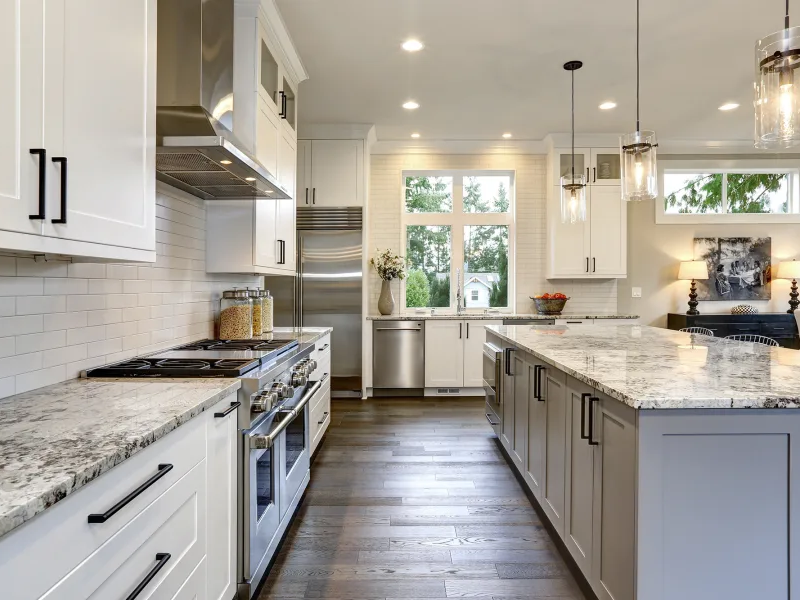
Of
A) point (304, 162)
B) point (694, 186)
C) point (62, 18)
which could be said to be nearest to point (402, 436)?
point (304, 162)

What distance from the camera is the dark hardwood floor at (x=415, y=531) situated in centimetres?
200

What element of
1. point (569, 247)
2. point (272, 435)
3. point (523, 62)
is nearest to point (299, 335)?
point (272, 435)

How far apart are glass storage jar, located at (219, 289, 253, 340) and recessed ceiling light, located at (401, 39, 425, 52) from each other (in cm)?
208

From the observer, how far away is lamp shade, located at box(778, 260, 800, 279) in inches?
227

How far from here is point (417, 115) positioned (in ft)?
16.4

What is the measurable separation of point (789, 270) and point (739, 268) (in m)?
0.50

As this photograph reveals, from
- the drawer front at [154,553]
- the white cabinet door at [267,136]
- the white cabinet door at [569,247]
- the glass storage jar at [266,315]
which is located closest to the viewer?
the drawer front at [154,553]

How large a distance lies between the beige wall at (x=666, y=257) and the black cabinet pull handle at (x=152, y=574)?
230 inches

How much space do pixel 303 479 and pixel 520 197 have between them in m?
4.40

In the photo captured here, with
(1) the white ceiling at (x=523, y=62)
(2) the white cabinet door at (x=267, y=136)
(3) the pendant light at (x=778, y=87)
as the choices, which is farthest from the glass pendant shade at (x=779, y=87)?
(2) the white cabinet door at (x=267, y=136)

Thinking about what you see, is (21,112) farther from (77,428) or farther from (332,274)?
(332,274)

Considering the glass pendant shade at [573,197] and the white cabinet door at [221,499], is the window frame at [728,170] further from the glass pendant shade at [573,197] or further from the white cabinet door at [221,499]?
the white cabinet door at [221,499]

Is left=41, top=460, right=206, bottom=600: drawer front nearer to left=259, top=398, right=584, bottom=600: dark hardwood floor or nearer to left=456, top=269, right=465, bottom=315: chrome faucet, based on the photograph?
left=259, top=398, right=584, bottom=600: dark hardwood floor

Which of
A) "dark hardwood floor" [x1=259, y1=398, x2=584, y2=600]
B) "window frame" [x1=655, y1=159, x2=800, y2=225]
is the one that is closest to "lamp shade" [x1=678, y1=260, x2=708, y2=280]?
"window frame" [x1=655, y1=159, x2=800, y2=225]
